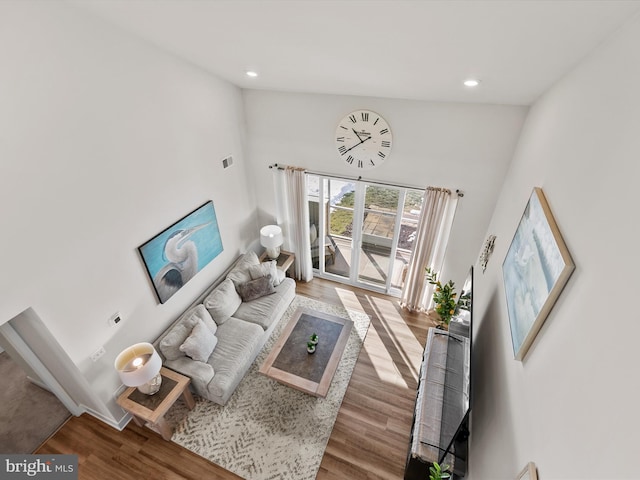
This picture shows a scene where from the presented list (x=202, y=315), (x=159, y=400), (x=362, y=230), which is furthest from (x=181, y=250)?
(x=362, y=230)

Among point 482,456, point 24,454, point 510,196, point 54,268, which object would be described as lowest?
point 24,454

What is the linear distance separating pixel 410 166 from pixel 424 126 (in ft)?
1.77

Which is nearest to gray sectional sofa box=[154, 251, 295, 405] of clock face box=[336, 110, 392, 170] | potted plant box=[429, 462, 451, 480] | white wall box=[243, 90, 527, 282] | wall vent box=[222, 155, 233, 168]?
wall vent box=[222, 155, 233, 168]

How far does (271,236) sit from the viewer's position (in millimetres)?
5195

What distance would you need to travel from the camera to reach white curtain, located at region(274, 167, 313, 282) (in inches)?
194

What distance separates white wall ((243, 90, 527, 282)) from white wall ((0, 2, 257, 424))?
0.94m

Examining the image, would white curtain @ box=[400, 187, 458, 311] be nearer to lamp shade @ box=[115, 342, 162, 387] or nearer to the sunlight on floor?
the sunlight on floor

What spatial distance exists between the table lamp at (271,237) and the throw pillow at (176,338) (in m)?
1.76

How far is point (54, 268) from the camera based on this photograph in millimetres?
2605

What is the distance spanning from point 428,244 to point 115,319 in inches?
160

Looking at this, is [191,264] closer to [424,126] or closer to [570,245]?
[424,126]

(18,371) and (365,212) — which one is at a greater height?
(365,212)

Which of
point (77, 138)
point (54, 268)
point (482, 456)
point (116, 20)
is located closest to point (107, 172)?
point (77, 138)

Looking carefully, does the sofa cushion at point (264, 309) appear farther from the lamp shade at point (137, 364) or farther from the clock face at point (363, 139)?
the clock face at point (363, 139)
